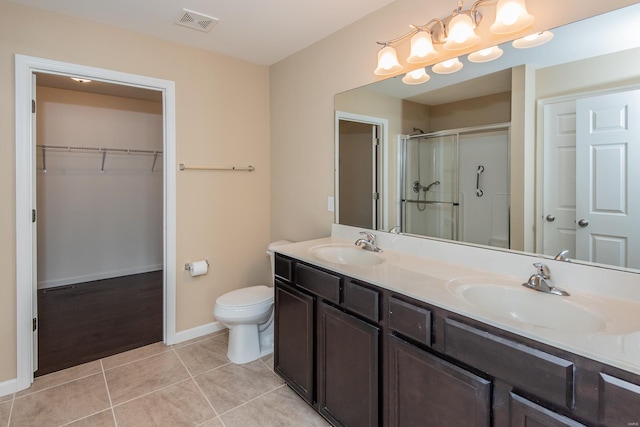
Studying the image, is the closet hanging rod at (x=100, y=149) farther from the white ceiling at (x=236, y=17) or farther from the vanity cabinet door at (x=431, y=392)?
the vanity cabinet door at (x=431, y=392)

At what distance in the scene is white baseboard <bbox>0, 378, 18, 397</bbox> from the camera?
207 centimetres

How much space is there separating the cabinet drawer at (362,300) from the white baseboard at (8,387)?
7.30ft

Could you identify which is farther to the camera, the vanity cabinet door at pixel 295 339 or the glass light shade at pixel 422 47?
the vanity cabinet door at pixel 295 339

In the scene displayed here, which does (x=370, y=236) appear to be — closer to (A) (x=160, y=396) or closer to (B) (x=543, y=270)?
(B) (x=543, y=270)

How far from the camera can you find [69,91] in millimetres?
4008

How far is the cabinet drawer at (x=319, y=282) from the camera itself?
167 cm

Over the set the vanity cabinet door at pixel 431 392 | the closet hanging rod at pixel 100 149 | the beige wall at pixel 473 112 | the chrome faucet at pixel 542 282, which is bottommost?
the vanity cabinet door at pixel 431 392

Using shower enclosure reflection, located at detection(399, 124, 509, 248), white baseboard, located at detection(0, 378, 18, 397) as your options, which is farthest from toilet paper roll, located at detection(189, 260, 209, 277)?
shower enclosure reflection, located at detection(399, 124, 509, 248)

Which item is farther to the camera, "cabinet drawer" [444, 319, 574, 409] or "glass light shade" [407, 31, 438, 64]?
"glass light shade" [407, 31, 438, 64]

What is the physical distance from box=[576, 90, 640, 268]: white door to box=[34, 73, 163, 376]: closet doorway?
3.33 metres

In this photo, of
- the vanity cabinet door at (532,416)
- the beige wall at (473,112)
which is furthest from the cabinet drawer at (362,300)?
the beige wall at (473,112)

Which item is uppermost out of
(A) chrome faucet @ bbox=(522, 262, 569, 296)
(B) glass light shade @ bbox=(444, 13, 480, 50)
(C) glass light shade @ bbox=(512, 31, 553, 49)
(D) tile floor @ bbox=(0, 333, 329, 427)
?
(B) glass light shade @ bbox=(444, 13, 480, 50)

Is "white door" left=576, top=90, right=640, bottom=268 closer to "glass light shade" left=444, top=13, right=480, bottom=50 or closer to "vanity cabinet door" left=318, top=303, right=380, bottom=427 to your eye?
"glass light shade" left=444, top=13, right=480, bottom=50

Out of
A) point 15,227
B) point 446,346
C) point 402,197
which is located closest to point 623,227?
point 446,346
